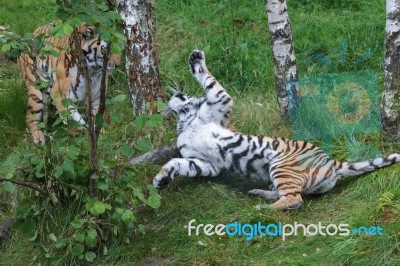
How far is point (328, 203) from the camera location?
5570 millimetres

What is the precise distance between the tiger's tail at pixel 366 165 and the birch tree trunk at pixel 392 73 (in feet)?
1.28

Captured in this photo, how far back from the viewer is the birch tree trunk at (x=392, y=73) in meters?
5.67

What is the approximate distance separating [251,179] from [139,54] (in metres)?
1.66

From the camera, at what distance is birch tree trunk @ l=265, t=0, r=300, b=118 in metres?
6.49

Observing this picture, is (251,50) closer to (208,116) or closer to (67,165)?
(208,116)

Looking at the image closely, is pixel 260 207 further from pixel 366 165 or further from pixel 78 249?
pixel 78 249

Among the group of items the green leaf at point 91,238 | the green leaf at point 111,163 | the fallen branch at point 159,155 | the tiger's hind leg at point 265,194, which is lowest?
the tiger's hind leg at point 265,194

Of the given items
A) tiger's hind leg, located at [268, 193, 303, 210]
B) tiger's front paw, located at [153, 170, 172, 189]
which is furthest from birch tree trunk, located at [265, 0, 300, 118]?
tiger's front paw, located at [153, 170, 172, 189]

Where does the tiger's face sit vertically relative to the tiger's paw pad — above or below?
above

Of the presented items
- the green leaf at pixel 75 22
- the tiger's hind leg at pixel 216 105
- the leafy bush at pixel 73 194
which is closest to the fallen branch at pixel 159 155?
the tiger's hind leg at pixel 216 105

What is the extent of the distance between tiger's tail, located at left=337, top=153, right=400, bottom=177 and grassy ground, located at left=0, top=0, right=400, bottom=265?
0.06 metres

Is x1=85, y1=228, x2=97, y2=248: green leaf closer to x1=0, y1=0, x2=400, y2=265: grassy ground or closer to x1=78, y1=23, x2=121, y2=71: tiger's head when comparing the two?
x1=0, y1=0, x2=400, y2=265: grassy ground

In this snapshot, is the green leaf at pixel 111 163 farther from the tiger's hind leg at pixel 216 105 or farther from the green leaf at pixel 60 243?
the tiger's hind leg at pixel 216 105

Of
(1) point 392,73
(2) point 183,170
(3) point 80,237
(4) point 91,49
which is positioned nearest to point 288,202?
(2) point 183,170
